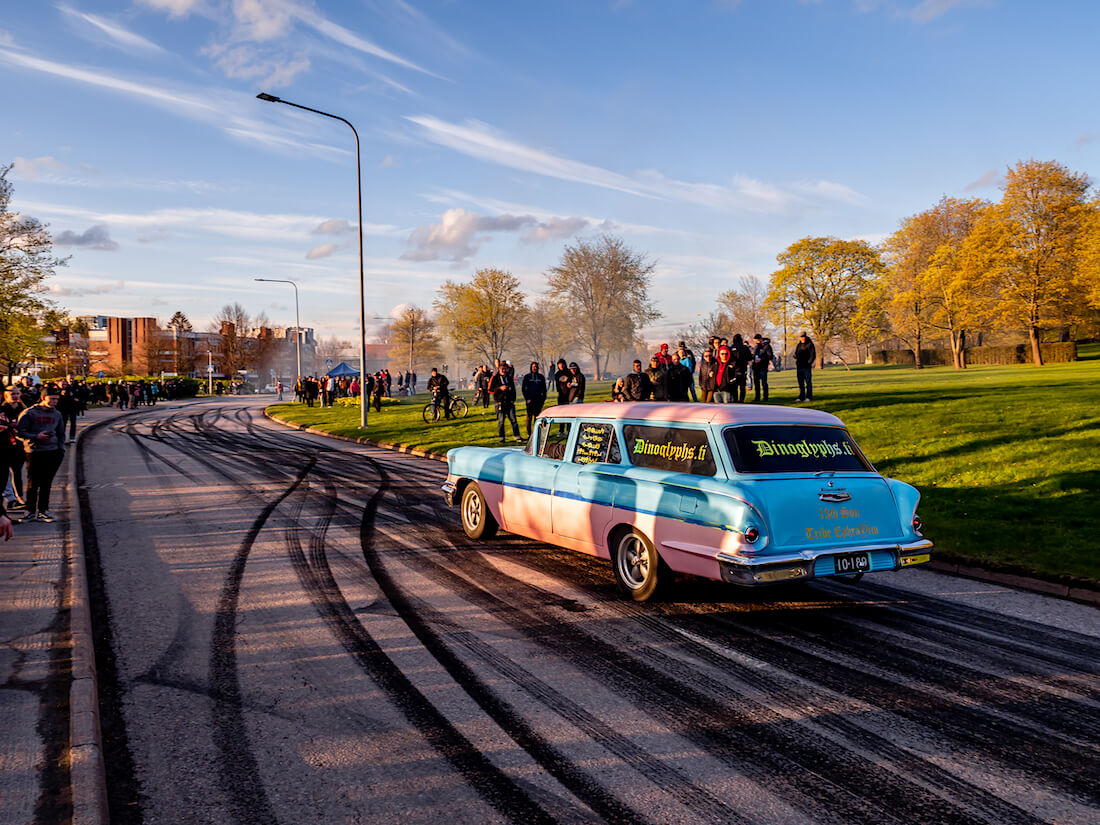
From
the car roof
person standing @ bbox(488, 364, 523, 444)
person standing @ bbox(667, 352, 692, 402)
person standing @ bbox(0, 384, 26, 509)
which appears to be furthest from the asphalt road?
person standing @ bbox(488, 364, 523, 444)

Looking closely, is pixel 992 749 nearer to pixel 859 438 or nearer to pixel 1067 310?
pixel 859 438

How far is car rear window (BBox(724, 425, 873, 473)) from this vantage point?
20.1 ft

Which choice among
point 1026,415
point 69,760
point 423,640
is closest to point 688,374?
point 1026,415

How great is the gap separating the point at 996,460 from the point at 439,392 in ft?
58.7

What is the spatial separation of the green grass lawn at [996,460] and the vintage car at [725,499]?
7.78 feet

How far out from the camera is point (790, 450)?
20.6 feet

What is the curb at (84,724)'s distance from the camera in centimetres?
333

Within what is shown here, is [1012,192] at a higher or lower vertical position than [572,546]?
higher

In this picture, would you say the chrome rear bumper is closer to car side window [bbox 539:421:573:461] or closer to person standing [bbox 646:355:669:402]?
car side window [bbox 539:421:573:461]

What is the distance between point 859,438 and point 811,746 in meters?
11.9

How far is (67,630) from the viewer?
5754 millimetres

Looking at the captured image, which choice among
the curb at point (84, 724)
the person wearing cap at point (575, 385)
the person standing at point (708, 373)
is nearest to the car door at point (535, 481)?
the curb at point (84, 724)

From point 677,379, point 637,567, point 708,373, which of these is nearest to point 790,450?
point 637,567

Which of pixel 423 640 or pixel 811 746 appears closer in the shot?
pixel 811 746
